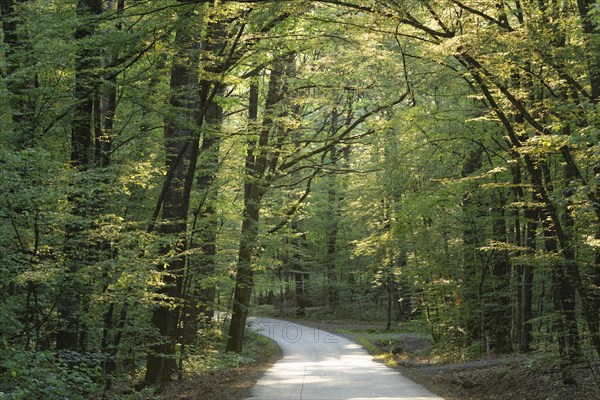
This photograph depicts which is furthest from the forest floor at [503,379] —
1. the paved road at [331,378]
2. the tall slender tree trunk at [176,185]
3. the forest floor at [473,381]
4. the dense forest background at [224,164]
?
the tall slender tree trunk at [176,185]

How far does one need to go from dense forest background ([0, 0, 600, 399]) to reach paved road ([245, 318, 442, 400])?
2.50 m

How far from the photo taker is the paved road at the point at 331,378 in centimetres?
1238

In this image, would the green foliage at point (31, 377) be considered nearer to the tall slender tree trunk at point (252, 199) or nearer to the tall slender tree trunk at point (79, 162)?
the tall slender tree trunk at point (79, 162)

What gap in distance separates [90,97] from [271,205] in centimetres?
1412

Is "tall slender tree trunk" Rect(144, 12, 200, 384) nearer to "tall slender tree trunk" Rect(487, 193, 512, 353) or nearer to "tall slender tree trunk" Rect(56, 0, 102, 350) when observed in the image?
"tall slender tree trunk" Rect(56, 0, 102, 350)

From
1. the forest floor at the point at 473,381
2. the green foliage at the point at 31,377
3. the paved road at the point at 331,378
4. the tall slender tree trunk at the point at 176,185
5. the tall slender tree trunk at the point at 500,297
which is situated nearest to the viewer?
the green foliage at the point at 31,377

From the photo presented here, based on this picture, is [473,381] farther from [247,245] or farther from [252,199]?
[252,199]

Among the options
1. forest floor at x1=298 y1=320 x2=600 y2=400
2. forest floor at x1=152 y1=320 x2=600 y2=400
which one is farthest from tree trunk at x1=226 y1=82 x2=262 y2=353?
forest floor at x1=298 y1=320 x2=600 y2=400

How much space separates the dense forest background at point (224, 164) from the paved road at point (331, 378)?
2502 millimetres

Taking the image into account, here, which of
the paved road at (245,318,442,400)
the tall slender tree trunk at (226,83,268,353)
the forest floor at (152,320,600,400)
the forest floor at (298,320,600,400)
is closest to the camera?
the forest floor at (298,320,600,400)

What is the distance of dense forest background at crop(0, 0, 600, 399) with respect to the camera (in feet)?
29.1

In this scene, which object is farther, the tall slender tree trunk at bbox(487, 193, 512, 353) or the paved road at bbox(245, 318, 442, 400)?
the tall slender tree trunk at bbox(487, 193, 512, 353)

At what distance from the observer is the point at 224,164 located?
17031 millimetres

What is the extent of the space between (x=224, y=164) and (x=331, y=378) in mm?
6849
